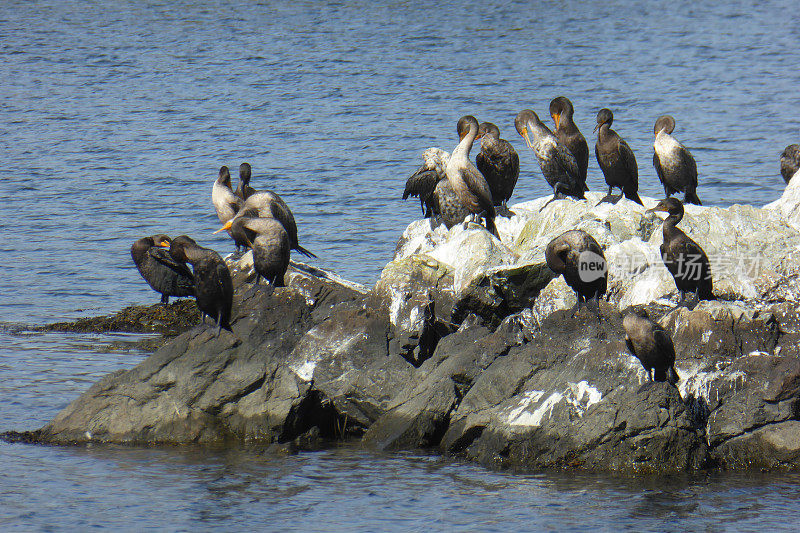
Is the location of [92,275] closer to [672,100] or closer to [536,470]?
[536,470]

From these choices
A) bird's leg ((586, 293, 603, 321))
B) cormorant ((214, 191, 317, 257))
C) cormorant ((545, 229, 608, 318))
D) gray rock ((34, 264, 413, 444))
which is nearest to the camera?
cormorant ((545, 229, 608, 318))

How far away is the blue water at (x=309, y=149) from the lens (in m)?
7.14

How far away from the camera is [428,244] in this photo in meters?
11.4

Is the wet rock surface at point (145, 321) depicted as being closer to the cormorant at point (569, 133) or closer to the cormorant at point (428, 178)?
the cormorant at point (428, 178)

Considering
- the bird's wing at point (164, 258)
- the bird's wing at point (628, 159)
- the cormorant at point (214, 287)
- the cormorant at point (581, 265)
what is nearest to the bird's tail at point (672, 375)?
the cormorant at point (581, 265)

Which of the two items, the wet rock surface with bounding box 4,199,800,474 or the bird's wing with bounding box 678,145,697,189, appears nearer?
the wet rock surface with bounding box 4,199,800,474

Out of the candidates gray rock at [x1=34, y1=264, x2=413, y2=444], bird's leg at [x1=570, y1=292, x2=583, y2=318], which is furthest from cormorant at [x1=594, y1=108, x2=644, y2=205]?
gray rock at [x1=34, y1=264, x2=413, y2=444]

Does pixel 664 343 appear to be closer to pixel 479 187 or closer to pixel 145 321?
pixel 479 187

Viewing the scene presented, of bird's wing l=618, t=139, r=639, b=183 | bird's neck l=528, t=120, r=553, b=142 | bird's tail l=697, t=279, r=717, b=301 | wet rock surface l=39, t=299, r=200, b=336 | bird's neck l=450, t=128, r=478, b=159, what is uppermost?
bird's neck l=528, t=120, r=553, b=142

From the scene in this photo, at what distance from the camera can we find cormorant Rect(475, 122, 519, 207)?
11852mm

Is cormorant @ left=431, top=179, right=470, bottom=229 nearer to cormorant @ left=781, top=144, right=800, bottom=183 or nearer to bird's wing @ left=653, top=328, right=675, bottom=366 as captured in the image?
bird's wing @ left=653, top=328, right=675, bottom=366

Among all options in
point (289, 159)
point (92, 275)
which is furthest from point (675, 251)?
point (289, 159)

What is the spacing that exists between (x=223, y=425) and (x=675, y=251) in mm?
4178

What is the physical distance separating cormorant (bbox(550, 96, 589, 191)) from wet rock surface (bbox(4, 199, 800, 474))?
2484 mm
